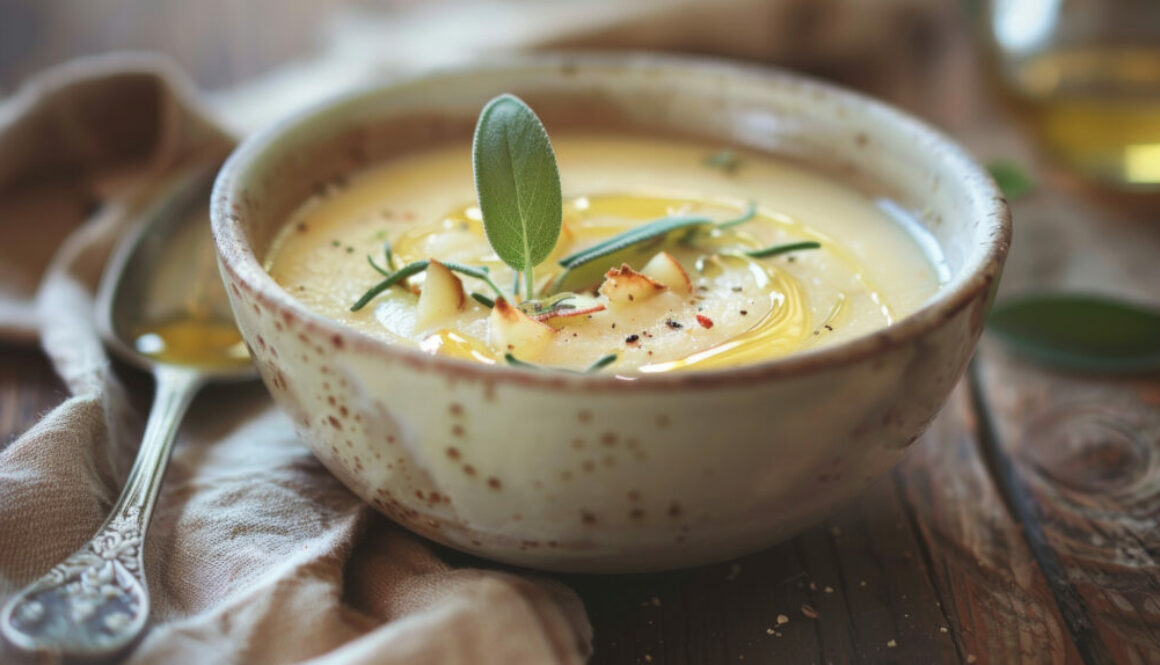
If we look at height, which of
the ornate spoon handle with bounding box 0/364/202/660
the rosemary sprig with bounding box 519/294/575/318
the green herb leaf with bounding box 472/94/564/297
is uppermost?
the green herb leaf with bounding box 472/94/564/297

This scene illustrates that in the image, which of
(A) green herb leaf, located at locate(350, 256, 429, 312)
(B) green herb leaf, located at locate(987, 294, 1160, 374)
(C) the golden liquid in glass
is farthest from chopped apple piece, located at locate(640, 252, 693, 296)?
(C) the golden liquid in glass

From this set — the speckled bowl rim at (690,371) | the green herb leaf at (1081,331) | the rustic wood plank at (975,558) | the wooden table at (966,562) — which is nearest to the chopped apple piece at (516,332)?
the speckled bowl rim at (690,371)

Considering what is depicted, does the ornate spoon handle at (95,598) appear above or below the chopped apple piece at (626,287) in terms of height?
below

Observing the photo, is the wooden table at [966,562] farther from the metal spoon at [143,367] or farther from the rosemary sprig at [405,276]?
the rosemary sprig at [405,276]

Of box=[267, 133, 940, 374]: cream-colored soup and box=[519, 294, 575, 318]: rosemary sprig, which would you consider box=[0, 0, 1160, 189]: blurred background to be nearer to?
box=[267, 133, 940, 374]: cream-colored soup

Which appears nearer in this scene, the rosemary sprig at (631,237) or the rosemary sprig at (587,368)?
the rosemary sprig at (587,368)

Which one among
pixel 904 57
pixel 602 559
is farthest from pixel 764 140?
pixel 904 57
